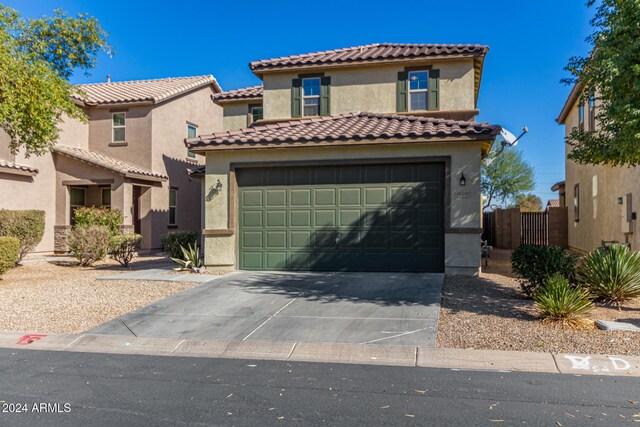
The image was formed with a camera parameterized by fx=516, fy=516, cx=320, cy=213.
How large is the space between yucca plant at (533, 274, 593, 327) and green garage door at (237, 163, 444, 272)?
4775 mm

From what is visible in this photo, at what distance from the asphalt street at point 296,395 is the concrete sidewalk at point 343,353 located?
0.88ft

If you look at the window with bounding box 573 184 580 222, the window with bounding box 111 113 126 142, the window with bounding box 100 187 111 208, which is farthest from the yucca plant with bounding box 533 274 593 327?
the window with bounding box 111 113 126 142

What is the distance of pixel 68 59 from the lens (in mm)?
15242

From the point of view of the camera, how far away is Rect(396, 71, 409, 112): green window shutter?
17.6m

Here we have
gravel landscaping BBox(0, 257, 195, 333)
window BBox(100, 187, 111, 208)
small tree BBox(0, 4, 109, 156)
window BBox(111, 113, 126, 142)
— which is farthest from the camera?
window BBox(111, 113, 126, 142)

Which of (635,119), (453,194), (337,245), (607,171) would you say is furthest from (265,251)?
(607,171)

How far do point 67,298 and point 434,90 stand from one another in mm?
12646

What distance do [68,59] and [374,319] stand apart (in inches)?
488

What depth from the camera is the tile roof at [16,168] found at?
61.6 feet

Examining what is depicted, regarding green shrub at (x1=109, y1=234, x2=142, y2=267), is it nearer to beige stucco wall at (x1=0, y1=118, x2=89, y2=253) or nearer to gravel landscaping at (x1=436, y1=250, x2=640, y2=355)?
beige stucco wall at (x1=0, y1=118, x2=89, y2=253)

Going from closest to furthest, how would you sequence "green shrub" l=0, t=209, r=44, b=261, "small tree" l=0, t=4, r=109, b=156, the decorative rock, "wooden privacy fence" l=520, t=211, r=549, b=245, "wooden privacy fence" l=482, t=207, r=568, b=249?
the decorative rock → "small tree" l=0, t=4, r=109, b=156 → "green shrub" l=0, t=209, r=44, b=261 → "wooden privacy fence" l=482, t=207, r=568, b=249 → "wooden privacy fence" l=520, t=211, r=549, b=245

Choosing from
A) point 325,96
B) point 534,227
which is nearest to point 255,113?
point 325,96

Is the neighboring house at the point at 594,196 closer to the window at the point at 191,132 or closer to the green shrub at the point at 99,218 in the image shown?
the green shrub at the point at 99,218

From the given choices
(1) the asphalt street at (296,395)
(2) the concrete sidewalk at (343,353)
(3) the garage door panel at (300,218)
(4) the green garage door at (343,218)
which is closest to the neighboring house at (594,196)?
(4) the green garage door at (343,218)
